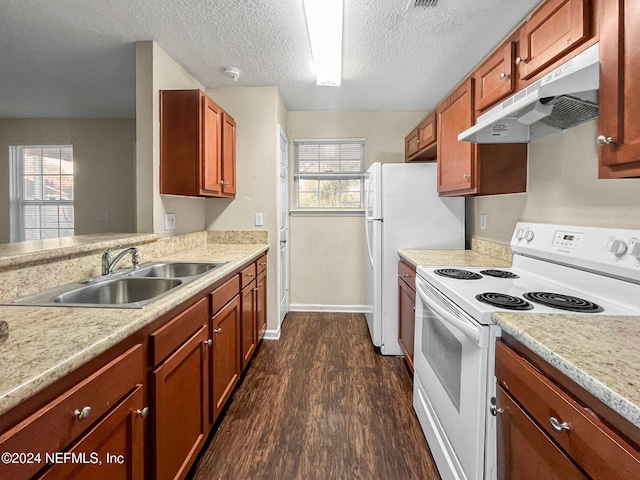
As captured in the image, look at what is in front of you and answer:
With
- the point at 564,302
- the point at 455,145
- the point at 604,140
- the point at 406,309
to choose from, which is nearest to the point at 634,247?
the point at 564,302

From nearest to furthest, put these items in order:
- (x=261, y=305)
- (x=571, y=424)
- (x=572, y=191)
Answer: (x=571, y=424) → (x=572, y=191) → (x=261, y=305)

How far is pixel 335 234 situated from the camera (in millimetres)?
3750

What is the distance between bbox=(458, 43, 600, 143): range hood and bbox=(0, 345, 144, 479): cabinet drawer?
157cm

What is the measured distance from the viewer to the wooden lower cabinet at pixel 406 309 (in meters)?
2.17

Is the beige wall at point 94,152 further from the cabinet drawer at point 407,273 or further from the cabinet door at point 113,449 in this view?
the cabinet door at point 113,449

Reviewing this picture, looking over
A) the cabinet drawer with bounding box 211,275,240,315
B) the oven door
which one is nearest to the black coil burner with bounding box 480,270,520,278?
the oven door

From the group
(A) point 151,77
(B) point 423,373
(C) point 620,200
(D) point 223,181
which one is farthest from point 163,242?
(C) point 620,200

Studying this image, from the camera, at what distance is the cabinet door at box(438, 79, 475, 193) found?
6.31 feet

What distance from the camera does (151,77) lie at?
7.04 ft

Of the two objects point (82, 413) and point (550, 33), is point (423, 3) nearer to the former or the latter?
point (550, 33)

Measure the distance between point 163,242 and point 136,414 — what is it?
152 cm

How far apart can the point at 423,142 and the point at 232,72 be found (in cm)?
172

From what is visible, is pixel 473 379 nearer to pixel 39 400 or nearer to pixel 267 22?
pixel 39 400

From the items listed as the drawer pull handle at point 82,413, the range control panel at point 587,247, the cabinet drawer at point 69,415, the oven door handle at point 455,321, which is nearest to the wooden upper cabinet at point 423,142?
the range control panel at point 587,247
